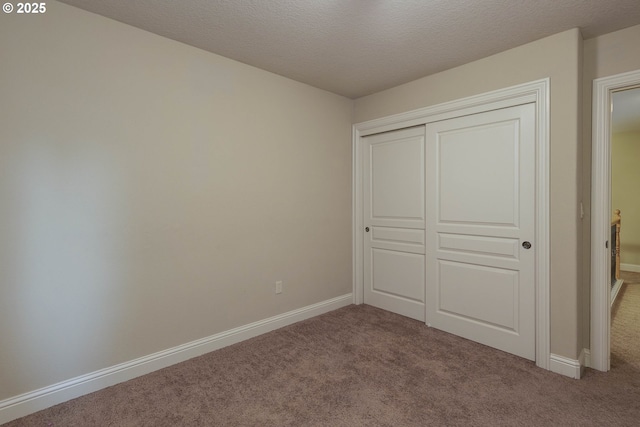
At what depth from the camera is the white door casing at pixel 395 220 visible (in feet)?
10.6

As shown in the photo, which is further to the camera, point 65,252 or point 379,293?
point 379,293

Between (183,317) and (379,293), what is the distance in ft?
6.93

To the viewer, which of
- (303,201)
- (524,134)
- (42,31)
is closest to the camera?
(42,31)

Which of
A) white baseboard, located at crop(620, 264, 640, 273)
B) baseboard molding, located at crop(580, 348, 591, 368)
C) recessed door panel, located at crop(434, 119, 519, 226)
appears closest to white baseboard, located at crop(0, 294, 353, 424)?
recessed door panel, located at crop(434, 119, 519, 226)

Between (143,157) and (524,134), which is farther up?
(524,134)

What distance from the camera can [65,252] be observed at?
1.97m

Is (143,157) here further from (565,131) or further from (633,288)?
(633,288)

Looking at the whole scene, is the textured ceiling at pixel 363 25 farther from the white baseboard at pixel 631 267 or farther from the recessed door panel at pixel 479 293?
the white baseboard at pixel 631 267

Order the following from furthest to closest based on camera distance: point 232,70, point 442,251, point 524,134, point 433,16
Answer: point 442,251 < point 232,70 < point 524,134 < point 433,16

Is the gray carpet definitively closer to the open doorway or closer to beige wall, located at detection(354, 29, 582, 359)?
beige wall, located at detection(354, 29, 582, 359)

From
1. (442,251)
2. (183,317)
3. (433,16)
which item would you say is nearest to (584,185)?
(442,251)

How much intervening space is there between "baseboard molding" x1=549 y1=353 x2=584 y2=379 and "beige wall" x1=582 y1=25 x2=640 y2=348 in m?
0.27

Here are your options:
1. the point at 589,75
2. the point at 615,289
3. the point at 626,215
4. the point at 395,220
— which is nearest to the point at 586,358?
the point at 395,220

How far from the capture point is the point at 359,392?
204cm
